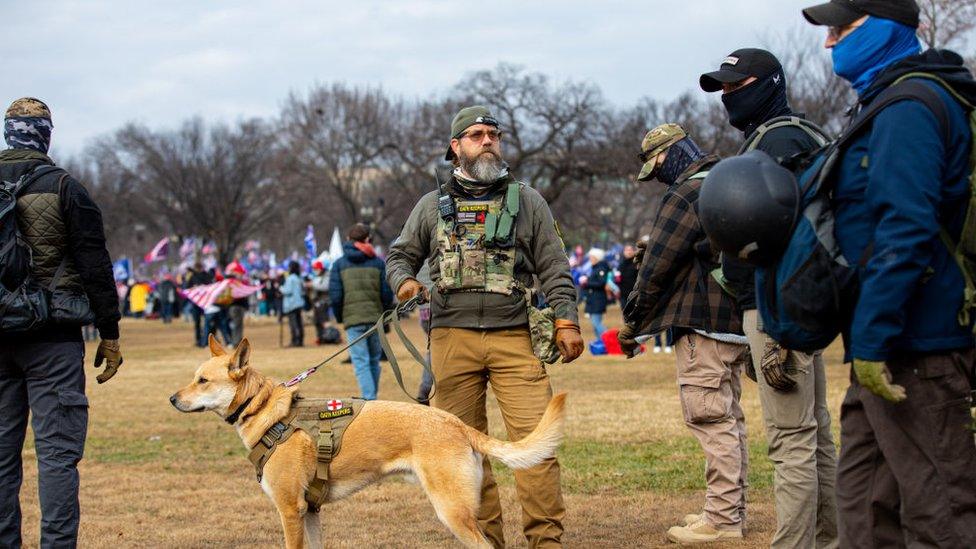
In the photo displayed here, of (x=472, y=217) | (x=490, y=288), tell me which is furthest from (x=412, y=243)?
(x=490, y=288)

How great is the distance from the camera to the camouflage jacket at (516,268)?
5.93 meters

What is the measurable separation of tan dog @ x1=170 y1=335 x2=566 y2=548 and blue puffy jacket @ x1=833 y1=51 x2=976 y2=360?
2.21 meters

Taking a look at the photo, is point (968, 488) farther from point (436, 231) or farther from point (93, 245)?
point (93, 245)

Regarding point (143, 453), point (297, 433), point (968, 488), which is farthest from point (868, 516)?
A: point (143, 453)

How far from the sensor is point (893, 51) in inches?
143

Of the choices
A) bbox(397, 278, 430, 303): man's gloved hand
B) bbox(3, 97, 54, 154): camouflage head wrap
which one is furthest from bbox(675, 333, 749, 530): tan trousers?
bbox(3, 97, 54, 154): camouflage head wrap

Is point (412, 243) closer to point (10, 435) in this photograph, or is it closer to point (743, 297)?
point (743, 297)

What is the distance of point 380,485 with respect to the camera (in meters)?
8.66

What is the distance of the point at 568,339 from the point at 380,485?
3427mm

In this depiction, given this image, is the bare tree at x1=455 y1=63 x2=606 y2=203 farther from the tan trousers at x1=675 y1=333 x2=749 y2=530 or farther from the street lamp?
the tan trousers at x1=675 y1=333 x2=749 y2=530

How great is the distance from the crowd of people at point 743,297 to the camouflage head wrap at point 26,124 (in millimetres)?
12

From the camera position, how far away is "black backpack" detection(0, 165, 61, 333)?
532cm

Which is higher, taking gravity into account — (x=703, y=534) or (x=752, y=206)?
(x=752, y=206)

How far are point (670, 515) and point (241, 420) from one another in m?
3.04
